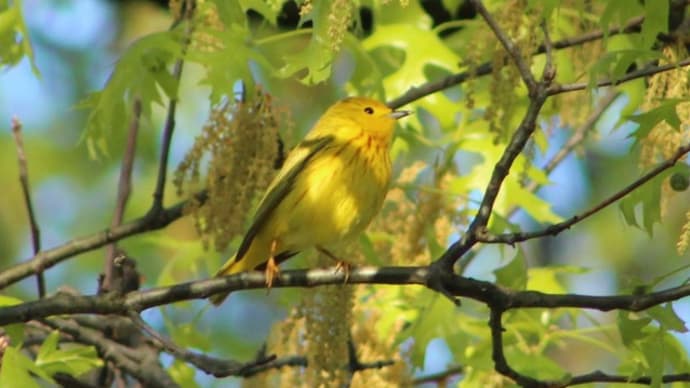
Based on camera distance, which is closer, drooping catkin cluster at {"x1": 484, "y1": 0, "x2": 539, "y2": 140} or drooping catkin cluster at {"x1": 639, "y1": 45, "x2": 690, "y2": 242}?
drooping catkin cluster at {"x1": 639, "y1": 45, "x2": 690, "y2": 242}

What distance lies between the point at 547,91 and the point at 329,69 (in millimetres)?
1027

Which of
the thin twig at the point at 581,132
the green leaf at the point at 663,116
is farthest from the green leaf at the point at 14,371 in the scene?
the thin twig at the point at 581,132

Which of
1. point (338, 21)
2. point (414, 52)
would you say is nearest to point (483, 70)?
point (414, 52)

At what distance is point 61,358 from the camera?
4648 millimetres

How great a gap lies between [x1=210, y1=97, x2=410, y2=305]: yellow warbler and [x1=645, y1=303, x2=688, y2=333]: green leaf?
156cm

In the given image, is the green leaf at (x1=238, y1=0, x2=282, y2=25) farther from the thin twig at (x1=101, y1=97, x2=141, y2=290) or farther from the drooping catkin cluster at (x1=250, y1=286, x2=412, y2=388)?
the thin twig at (x1=101, y1=97, x2=141, y2=290)

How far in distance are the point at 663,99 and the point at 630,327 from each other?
75cm

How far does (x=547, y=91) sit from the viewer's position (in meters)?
3.76

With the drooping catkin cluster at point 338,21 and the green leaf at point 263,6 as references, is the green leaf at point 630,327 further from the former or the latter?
the green leaf at point 263,6

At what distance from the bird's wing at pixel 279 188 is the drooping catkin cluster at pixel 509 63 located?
2.75 feet

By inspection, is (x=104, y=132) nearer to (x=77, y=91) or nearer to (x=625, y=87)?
(x=625, y=87)

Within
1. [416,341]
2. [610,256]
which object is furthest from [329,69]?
[610,256]

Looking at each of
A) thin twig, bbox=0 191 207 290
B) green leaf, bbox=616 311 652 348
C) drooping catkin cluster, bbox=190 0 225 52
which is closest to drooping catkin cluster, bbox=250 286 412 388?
thin twig, bbox=0 191 207 290

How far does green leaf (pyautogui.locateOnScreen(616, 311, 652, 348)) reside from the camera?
4199 millimetres
